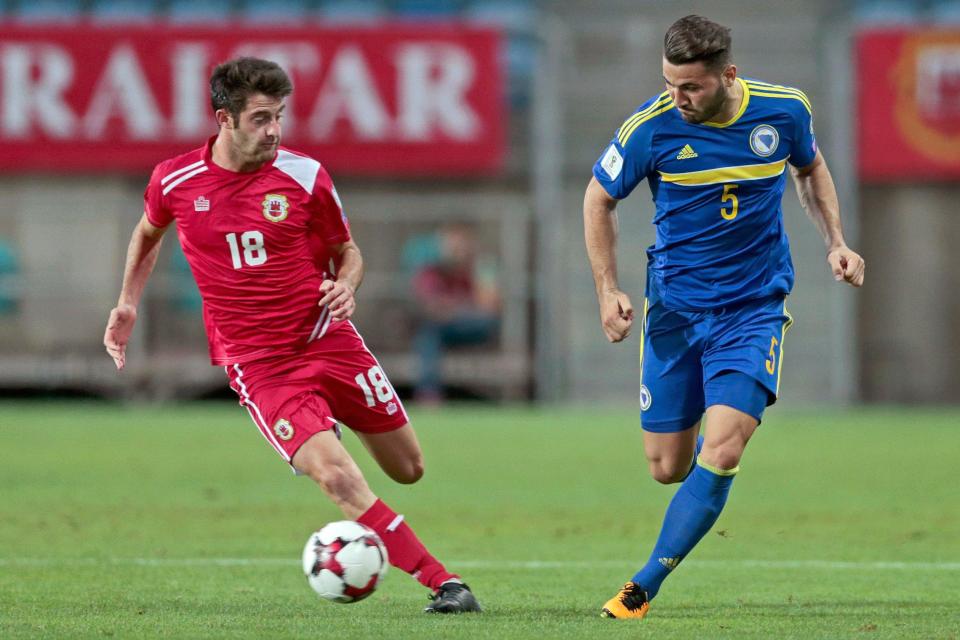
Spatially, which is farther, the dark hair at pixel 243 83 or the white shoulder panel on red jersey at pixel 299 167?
the white shoulder panel on red jersey at pixel 299 167

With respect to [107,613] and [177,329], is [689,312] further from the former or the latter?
[177,329]

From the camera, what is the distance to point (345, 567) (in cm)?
600

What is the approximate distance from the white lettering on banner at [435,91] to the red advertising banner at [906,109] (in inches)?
190

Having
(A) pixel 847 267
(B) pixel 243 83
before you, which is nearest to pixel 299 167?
(B) pixel 243 83

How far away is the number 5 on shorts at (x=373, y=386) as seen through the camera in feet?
22.0

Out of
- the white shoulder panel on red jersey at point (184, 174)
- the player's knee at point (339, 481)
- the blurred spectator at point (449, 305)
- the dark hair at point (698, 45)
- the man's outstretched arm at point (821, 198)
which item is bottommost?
the blurred spectator at point (449, 305)

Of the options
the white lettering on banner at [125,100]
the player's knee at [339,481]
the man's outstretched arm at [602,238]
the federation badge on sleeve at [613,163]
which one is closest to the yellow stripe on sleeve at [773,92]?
the federation badge on sleeve at [613,163]

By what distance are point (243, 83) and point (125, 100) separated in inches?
569

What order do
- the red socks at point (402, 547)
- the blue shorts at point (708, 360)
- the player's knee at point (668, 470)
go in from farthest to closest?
the player's knee at point (668, 470) → the blue shorts at point (708, 360) → the red socks at point (402, 547)

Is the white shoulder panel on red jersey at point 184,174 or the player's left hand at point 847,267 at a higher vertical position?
the white shoulder panel on red jersey at point 184,174

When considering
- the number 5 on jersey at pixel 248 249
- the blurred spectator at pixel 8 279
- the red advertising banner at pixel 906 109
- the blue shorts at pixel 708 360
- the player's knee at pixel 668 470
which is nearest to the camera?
the blue shorts at pixel 708 360

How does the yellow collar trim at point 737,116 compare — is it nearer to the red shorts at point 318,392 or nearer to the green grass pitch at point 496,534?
the red shorts at point 318,392

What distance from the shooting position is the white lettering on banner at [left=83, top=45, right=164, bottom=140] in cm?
2023

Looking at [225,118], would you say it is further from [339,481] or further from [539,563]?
[539,563]
